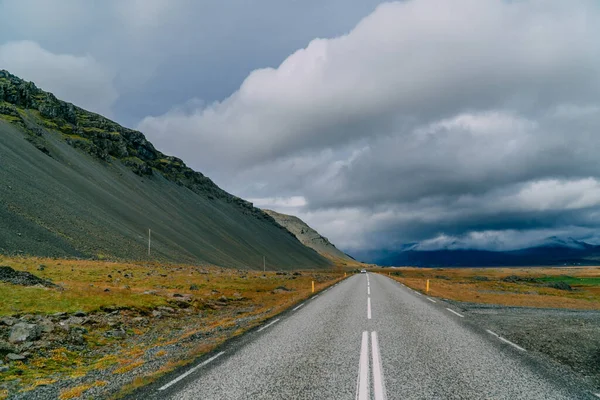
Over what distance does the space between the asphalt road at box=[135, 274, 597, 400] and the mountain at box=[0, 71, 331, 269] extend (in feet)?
151

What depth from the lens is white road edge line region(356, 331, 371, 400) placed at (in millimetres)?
6507

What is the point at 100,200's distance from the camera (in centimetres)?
8138

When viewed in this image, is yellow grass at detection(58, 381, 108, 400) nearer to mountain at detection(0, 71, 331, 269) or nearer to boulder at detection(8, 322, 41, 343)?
boulder at detection(8, 322, 41, 343)

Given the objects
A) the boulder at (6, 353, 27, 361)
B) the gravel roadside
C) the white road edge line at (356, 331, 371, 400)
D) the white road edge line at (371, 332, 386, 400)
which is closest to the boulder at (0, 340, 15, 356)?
the boulder at (6, 353, 27, 361)

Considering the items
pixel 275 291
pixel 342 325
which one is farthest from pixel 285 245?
pixel 342 325

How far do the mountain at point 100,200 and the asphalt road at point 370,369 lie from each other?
46091 millimetres

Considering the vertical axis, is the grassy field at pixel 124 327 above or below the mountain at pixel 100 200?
below

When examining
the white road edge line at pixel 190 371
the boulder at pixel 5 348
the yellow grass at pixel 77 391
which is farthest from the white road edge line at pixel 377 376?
the boulder at pixel 5 348

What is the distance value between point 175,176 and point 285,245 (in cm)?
6429

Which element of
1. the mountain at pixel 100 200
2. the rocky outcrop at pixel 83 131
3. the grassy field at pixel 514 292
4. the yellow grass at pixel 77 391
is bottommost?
the grassy field at pixel 514 292

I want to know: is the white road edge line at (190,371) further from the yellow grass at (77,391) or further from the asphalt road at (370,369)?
the yellow grass at (77,391)

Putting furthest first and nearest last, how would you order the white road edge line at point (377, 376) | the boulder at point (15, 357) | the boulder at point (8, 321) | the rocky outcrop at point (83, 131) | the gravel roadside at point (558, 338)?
the rocky outcrop at point (83, 131) → the boulder at point (8, 321) → the boulder at point (15, 357) → the gravel roadside at point (558, 338) → the white road edge line at point (377, 376)

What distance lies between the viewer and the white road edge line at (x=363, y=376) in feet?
21.3

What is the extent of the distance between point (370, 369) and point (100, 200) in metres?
88.4
